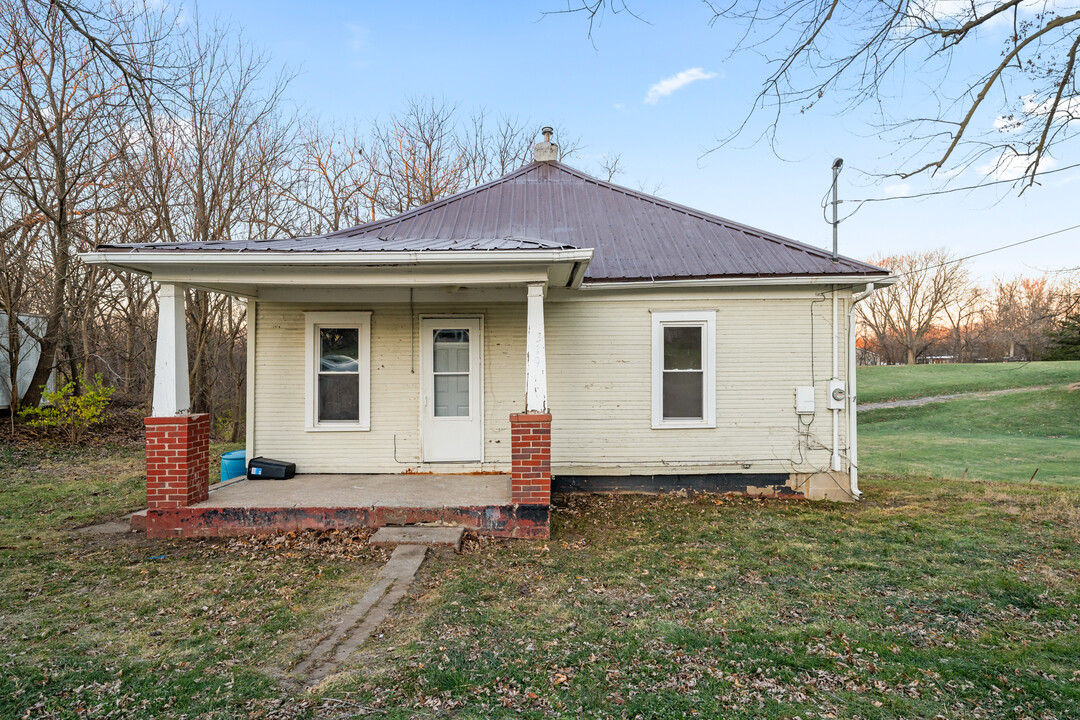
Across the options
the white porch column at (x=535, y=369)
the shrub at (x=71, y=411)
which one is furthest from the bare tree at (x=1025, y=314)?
the shrub at (x=71, y=411)

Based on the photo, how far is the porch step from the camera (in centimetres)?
550

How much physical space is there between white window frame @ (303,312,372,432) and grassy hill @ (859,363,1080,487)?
27.3ft

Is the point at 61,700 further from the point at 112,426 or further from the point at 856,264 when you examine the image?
the point at 112,426

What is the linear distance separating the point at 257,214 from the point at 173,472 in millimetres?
11899

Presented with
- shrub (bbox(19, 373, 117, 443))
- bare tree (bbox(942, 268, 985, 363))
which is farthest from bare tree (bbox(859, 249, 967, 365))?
shrub (bbox(19, 373, 117, 443))

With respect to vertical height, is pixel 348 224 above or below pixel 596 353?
above

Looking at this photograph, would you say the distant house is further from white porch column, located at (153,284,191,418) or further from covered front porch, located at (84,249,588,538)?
white porch column, located at (153,284,191,418)

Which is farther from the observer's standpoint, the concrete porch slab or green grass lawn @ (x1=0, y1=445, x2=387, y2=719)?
the concrete porch slab

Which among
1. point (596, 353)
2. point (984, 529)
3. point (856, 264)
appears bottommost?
point (984, 529)

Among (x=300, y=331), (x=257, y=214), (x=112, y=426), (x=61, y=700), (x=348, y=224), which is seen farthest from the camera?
(x=348, y=224)

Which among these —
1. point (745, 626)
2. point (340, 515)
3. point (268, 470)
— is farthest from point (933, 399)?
point (268, 470)

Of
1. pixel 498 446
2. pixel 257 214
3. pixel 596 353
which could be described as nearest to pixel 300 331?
pixel 498 446

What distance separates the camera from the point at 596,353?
7590mm

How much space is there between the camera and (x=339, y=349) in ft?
25.1
